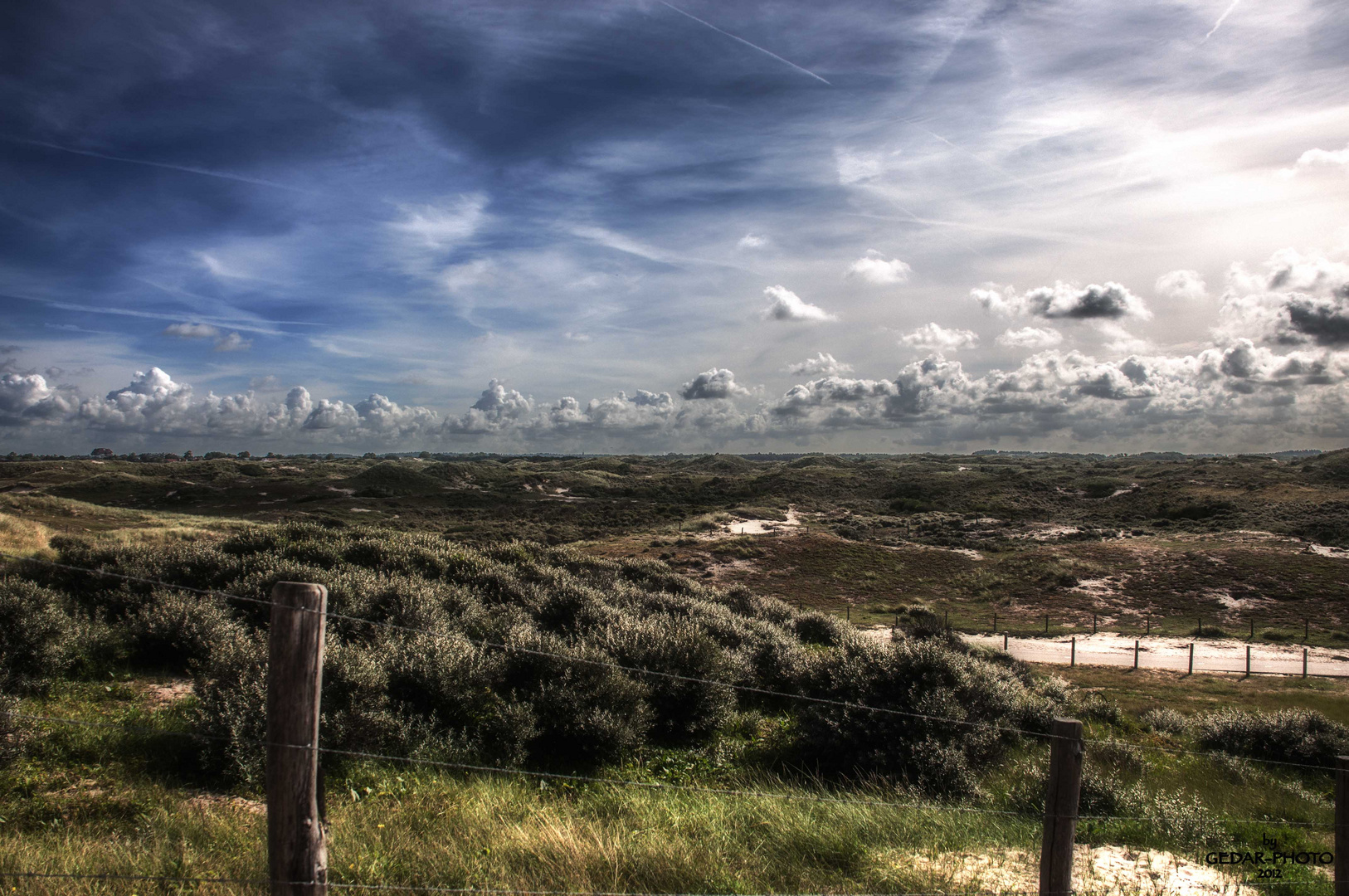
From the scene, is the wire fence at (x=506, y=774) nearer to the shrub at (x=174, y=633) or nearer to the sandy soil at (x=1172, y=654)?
the shrub at (x=174, y=633)

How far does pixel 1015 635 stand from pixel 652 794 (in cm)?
3465

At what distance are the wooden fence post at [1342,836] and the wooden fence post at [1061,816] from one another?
2.19 m

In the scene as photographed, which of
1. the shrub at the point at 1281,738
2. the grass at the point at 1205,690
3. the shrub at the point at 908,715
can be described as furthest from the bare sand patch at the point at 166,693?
the grass at the point at 1205,690

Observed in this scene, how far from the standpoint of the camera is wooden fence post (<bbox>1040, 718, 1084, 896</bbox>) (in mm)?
4305

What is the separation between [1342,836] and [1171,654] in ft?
105

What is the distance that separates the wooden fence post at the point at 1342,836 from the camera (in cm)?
479

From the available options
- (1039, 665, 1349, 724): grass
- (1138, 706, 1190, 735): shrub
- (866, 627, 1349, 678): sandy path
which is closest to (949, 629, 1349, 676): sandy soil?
(866, 627, 1349, 678): sandy path

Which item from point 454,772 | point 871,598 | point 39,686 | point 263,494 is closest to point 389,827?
point 454,772

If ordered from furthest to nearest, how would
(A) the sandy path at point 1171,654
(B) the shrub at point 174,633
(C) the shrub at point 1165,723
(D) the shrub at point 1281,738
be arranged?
(A) the sandy path at point 1171,654
(C) the shrub at point 1165,723
(D) the shrub at point 1281,738
(B) the shrub at point 174,633

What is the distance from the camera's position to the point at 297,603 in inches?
129

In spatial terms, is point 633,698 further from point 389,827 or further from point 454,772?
point 389,827

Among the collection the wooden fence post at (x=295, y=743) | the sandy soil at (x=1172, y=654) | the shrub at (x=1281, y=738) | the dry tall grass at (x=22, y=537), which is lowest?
the sandy soil at (x=1172, y=654)

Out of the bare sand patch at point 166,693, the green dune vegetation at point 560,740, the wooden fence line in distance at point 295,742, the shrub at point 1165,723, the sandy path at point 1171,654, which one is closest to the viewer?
the wooden fence line in distance at point 295,742

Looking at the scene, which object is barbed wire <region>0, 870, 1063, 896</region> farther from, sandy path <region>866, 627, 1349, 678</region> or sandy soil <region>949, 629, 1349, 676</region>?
sandy soil <region>949, 629, 1349, 676</region>
